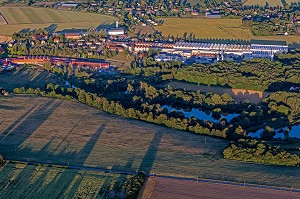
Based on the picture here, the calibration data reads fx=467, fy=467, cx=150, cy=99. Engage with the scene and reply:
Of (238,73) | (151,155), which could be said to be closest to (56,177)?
(151,155)

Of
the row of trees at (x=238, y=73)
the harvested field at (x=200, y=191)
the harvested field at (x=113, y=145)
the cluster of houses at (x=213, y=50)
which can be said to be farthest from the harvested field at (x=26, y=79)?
the harvested field at (x=200, y=191)

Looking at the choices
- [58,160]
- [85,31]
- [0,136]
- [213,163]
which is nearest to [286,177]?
[213,163]

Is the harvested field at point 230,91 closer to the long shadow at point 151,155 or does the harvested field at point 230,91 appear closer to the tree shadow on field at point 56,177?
the long shadow at point 151,155

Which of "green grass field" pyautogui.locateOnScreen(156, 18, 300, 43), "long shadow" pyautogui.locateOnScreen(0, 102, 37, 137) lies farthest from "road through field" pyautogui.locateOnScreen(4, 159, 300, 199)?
"green grass field" pyautogui.locateOnScreen(156, 18, 300, 43)

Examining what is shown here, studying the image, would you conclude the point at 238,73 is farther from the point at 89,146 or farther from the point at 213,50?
the point at 89,146

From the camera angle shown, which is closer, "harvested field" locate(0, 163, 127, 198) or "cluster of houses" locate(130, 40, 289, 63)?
"harvested field" locate(0, 163, 127, 198)

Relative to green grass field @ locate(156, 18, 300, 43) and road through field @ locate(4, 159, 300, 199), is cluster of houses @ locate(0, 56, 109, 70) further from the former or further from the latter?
road through field @ locate(4, 159, 300, 199)
